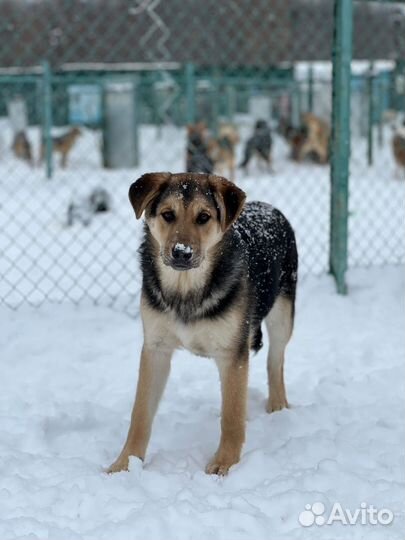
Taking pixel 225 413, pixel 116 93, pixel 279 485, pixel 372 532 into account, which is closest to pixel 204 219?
pixel 225 413

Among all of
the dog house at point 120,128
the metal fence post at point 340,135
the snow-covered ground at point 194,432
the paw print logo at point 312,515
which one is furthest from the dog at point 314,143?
the paw print logo at point 312,515

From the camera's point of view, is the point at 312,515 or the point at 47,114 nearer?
the point at 312,515

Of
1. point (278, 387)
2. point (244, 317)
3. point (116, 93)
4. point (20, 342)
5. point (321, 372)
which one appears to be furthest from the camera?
point (116, 93)

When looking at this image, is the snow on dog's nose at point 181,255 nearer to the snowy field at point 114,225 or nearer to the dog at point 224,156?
the snowy field at point 114,225

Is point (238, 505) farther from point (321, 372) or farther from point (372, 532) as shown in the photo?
point (321, 372)

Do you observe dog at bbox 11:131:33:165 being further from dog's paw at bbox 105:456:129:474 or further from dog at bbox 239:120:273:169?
dog's paw at bbox 105:456:129:474

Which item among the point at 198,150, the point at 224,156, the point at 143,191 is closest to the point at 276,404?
the point at 143,191

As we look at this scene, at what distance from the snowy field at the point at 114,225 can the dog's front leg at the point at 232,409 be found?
2.26 meters

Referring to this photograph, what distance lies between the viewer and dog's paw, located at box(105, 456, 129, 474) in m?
3.30

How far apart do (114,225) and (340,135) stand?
3937mm

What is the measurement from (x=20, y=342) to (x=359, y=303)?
2485 mm

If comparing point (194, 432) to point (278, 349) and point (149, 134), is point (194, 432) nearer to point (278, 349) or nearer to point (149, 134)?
point (278, 349)

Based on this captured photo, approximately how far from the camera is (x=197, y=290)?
3.32 metres

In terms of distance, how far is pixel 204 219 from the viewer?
3158mm
